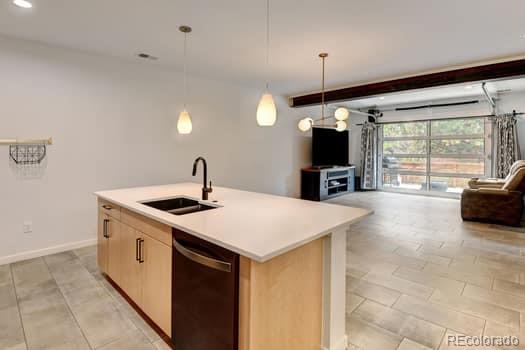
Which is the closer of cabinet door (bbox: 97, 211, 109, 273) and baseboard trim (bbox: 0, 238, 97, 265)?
cabinet door (bbox: 97, 211, 109, 273)

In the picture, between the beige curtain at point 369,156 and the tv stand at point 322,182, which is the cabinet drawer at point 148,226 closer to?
the tv stand at point 322,182

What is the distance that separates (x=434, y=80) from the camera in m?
4.42

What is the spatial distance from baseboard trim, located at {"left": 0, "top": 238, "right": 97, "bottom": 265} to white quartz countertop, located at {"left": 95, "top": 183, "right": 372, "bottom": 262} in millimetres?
1587

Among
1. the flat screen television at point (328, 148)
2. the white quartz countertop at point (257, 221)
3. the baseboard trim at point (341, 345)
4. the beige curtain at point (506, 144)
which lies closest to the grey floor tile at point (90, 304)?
the white quartz countertop at point (257, 221)

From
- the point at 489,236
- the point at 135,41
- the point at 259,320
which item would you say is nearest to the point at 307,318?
the point at 259,320

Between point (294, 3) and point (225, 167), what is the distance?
333 centimetres

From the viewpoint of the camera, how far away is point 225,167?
5.34m

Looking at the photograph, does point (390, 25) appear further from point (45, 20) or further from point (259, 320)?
point (45, 20)

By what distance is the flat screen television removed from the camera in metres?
7.26

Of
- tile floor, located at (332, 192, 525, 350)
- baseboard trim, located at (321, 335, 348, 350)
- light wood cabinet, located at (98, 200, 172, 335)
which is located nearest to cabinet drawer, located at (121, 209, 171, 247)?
light wood cabinet, located at (98, 200, 172, 335)

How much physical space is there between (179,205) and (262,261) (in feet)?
5.58

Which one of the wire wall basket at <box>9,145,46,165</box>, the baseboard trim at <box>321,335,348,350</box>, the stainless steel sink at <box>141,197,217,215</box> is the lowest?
the baseboard trim at <box>321,335,348,350</box>

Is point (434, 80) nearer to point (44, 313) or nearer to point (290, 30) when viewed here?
A: point (290, 30)

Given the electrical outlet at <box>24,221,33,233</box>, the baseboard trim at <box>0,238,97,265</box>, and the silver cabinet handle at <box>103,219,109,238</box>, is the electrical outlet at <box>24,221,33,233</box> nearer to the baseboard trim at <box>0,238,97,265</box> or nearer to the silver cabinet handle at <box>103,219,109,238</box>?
the baseboard trim at <box>0,238,97,265</box>
